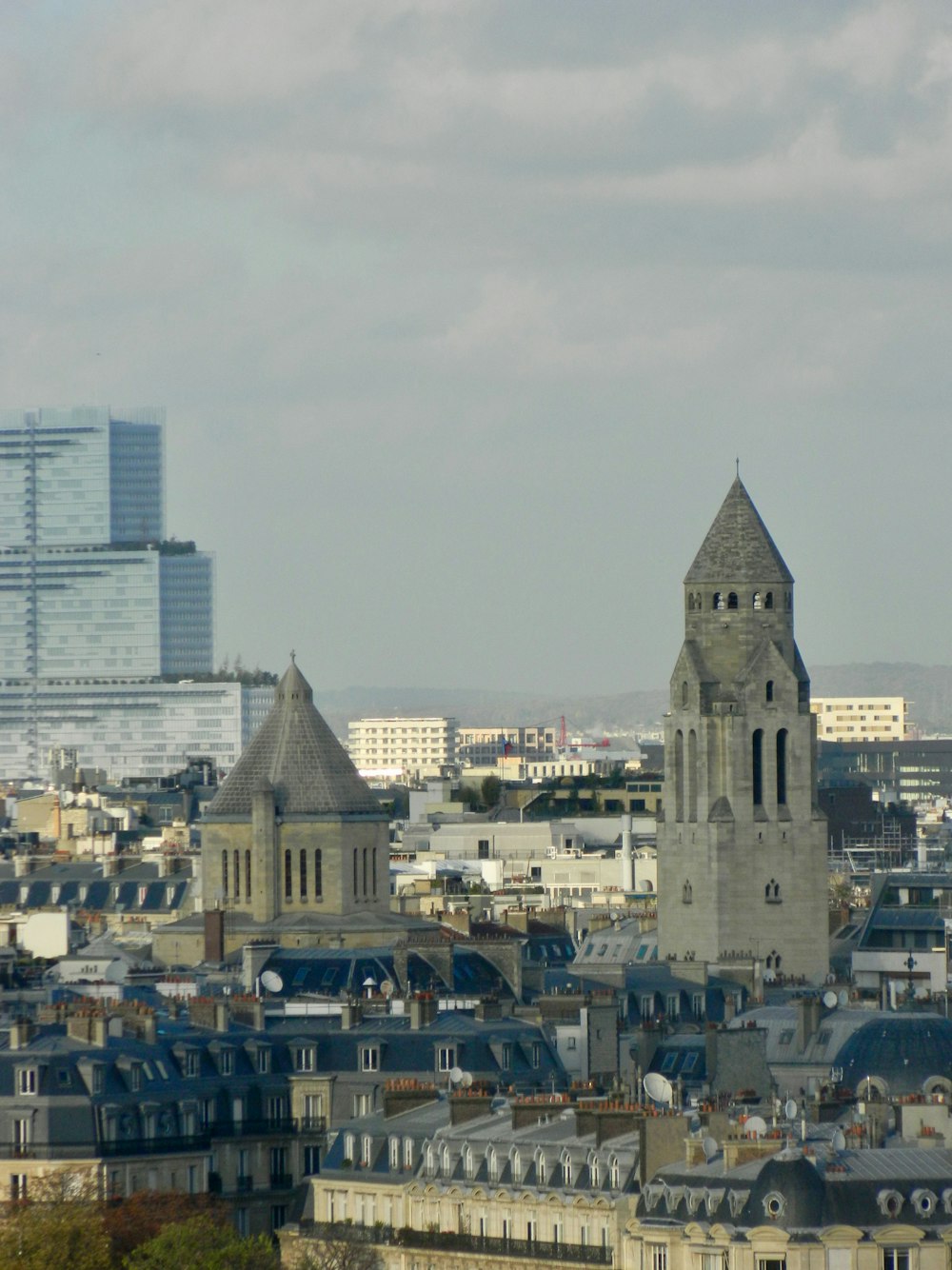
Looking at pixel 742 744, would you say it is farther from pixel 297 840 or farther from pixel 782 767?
pixel 297 840

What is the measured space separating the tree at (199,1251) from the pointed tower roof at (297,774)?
2878 inches

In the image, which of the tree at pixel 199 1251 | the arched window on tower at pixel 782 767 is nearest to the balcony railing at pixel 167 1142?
the tree at pixel 199 1251

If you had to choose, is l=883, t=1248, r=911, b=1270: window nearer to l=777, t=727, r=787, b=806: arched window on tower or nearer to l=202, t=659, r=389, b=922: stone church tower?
l=777, t=727, r=787, b=806: arched window on tower

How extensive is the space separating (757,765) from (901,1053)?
5813cm

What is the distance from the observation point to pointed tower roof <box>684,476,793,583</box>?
15488 cm

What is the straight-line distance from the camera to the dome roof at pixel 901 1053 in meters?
95.8

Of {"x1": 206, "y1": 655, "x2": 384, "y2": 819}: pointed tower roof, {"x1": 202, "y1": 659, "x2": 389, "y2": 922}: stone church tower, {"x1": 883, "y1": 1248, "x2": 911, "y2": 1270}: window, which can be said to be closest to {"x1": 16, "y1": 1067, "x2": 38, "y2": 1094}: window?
{"x1": 883, "y1": 1248, "x2": 911, "y2": 1270}: window

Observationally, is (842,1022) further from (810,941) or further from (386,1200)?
(810,941)

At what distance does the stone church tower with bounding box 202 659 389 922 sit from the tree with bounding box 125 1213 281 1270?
70.8 m

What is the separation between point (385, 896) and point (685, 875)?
403 inches

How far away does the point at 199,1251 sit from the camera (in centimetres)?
8350

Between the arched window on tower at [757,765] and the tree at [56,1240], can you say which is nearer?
the tree at [56,1240]

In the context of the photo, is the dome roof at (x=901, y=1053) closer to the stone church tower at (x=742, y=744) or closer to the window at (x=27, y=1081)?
the window at (x=27, y=1081)

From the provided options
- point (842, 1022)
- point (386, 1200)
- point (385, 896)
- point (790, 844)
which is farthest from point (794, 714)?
point (386, 1200)
